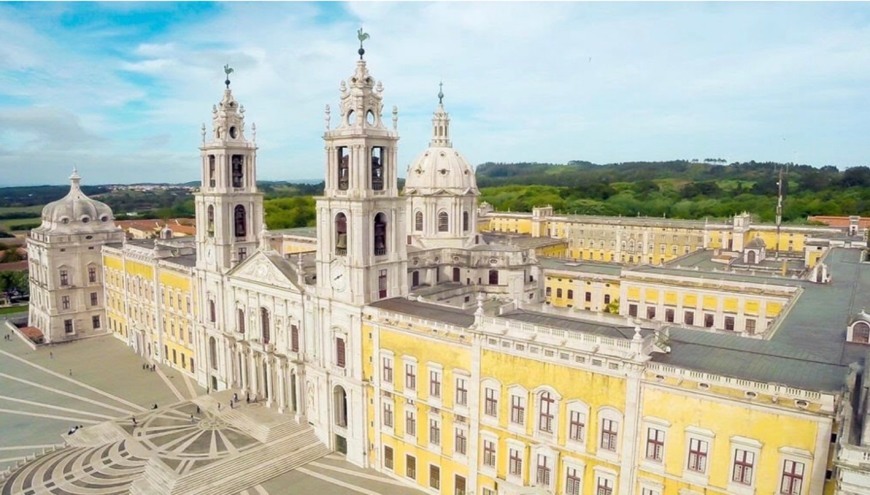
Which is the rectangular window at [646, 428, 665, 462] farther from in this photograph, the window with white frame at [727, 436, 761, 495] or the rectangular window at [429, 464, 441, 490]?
the rectangular window at [429, 464, 441, 490]

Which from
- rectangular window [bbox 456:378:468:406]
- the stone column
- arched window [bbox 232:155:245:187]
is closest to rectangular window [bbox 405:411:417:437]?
rectangular window [bbox 456:378:468:406]

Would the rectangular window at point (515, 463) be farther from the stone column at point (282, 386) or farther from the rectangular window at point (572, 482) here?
the stone column at point (282, 386)

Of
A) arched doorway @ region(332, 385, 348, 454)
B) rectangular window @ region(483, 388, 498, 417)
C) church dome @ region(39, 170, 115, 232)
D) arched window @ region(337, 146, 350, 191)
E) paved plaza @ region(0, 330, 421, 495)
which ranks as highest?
arched window @ region(337, 146, 350, 191)

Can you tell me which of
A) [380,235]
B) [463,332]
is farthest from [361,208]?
[463,332]

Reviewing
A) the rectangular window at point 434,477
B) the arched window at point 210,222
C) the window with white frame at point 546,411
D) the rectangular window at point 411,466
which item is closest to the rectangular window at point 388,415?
the rectangular window at point 411,466

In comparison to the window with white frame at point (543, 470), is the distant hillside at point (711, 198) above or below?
above

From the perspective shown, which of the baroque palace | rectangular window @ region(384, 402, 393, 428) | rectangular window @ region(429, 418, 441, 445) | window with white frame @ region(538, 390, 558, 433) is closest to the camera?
the baroque palace

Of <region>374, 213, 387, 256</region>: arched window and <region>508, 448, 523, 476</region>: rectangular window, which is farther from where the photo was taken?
<region>374, 213, 387, 256</region>: arched window

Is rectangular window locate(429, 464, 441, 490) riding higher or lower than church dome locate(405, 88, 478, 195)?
lower
